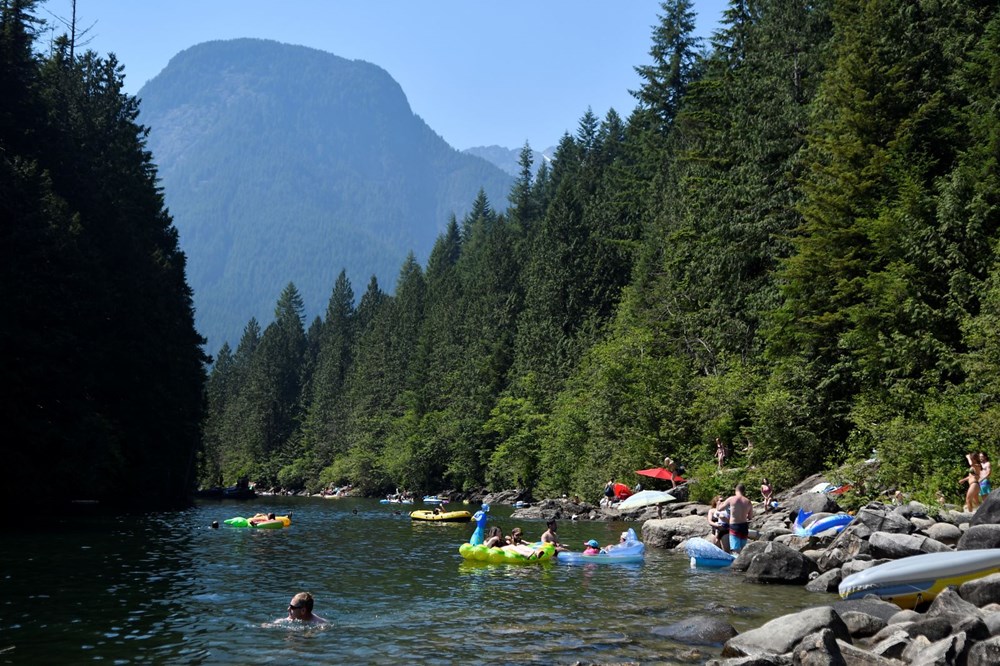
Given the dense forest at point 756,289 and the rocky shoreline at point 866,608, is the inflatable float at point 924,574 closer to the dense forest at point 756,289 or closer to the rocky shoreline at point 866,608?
the rocky shoreline at point 866,608

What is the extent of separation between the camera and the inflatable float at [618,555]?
2303cm

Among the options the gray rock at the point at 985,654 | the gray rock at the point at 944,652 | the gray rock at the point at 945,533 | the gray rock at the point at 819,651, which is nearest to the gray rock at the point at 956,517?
the gray rock at the point at 945,533

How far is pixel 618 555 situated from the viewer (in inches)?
915

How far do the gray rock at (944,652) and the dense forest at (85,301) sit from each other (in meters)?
31.1

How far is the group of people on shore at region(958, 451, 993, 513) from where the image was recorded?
19.5m

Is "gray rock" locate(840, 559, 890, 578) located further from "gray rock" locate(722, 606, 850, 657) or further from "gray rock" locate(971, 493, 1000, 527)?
"gray rock" locate(722, 606, 850, 657)

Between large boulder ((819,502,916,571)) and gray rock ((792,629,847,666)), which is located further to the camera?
large boulder ((819,502,916,571))

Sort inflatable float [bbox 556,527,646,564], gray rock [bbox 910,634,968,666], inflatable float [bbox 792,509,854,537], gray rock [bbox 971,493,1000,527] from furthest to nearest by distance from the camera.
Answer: inflatable float [bbox 556,527,646,564]
inflatable float [bbox 792,509,854,537]
gray rock [bbox 971,493,1000,527]
gray rock [bbox 910,634,968,666]

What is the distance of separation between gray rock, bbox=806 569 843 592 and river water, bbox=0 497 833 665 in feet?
1.43

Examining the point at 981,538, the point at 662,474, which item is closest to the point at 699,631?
the point at 981,538

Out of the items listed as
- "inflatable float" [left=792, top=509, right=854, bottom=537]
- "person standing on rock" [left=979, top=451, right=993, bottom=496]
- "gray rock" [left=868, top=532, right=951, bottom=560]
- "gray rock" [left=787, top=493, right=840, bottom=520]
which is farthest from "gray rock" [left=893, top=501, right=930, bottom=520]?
"gray rock" [left=787, top=493, right=840, bottom=520]

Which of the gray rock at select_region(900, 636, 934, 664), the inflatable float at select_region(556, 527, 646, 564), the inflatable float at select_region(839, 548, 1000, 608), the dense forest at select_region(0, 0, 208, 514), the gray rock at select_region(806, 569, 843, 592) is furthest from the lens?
the dense forest at select_region(0, 0, 208, 514)

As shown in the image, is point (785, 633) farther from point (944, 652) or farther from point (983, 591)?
point (983, 591)

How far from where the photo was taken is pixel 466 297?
8994cm
